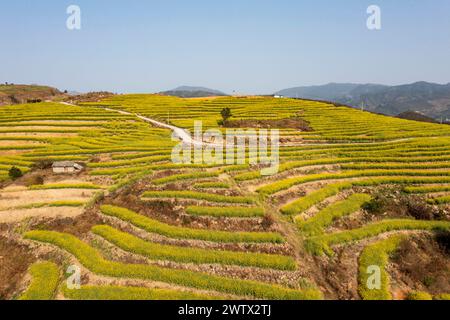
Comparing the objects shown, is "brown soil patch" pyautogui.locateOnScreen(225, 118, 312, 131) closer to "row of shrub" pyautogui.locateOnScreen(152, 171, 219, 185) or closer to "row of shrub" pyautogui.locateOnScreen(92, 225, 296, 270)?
"row of shrub" pyautogui.locateOnScreen(152, 171, 219, 185)

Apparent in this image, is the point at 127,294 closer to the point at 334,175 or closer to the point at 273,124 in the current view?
the point at 334,175

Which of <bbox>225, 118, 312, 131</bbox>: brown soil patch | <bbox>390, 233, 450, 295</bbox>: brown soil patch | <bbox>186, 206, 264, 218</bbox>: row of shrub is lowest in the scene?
<bbox>390, 233, 450, 295</bbox>: brown soil patch

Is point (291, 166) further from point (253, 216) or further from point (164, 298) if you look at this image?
point (164, 298)

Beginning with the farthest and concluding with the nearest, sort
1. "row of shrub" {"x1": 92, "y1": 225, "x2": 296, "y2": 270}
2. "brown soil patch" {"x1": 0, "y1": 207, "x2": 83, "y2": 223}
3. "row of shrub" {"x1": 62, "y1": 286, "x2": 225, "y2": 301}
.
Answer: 1. "brown soil patch" {"x1": 0, "y1": 207, "x2": 83, "y2": 223}
2. "row of shrub" {"x1": 92, "y1": 225, "x2": 296, "y2": 270}
3. "row of shrub" {"x1": 62, "y1": 286, "x2": 225, "y2": 301}

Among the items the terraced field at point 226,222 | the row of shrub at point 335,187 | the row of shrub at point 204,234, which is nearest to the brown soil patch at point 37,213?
the terraced field at point 226,222

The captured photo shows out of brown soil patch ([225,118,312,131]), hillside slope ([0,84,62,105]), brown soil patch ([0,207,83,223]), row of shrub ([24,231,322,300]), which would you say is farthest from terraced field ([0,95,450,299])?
hillside slope ([0,84,62,105])

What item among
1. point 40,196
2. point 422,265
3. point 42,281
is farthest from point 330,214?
point 40,196

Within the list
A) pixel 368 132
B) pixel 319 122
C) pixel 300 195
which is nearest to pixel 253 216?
pixel 300 195
